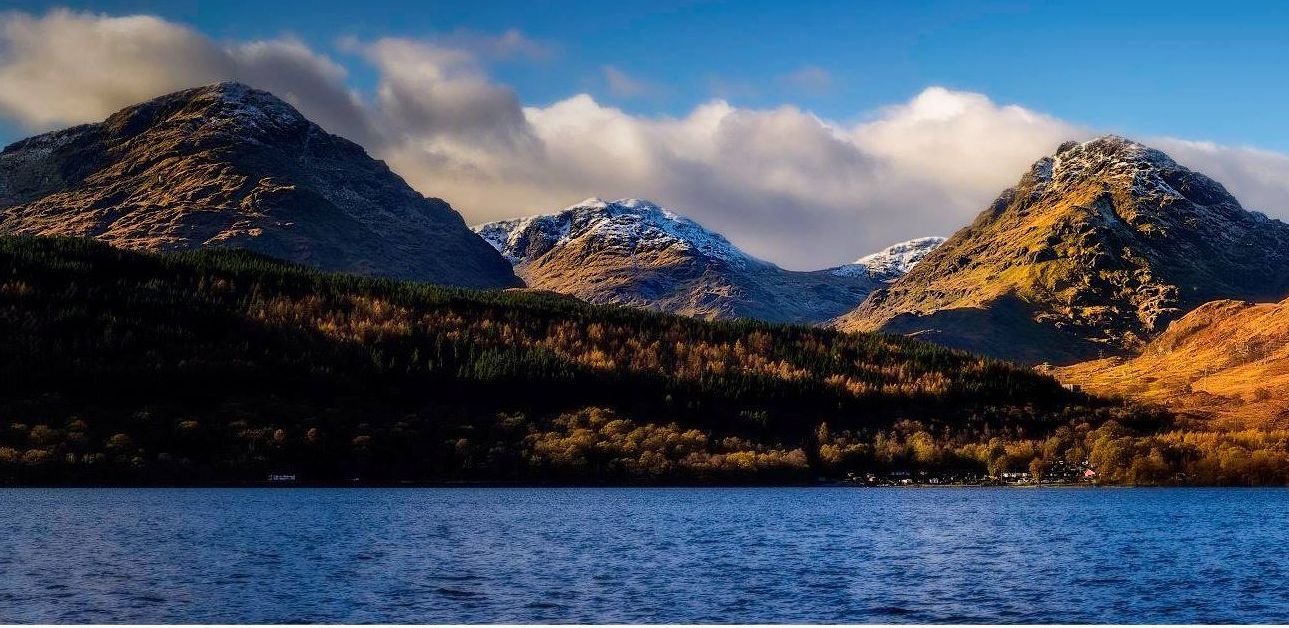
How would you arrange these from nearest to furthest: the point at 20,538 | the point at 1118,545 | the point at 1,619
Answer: the point at 1,619 < the point at 20,538 < the point at 1118,545

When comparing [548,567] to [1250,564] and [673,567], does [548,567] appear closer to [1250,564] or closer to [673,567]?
[673,567]

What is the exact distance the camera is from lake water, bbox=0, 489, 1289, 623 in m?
88.0

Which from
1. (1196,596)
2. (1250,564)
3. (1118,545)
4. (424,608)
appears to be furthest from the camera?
(1118,545)

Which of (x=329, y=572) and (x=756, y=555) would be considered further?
(x=756, y=555)

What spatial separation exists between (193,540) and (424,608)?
61104 mm

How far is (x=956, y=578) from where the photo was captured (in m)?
109

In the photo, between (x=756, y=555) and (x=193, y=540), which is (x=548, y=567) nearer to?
(x=756, y=555)

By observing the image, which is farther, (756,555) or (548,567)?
(756,555)

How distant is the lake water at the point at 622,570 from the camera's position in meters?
88.0

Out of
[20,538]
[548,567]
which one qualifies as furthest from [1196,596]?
[20,538]

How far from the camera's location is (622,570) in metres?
113

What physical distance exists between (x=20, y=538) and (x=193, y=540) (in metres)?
17.9

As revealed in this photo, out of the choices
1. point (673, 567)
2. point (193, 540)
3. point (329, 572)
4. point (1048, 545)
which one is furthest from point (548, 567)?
point (1048, 545)

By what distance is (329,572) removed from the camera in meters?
111
